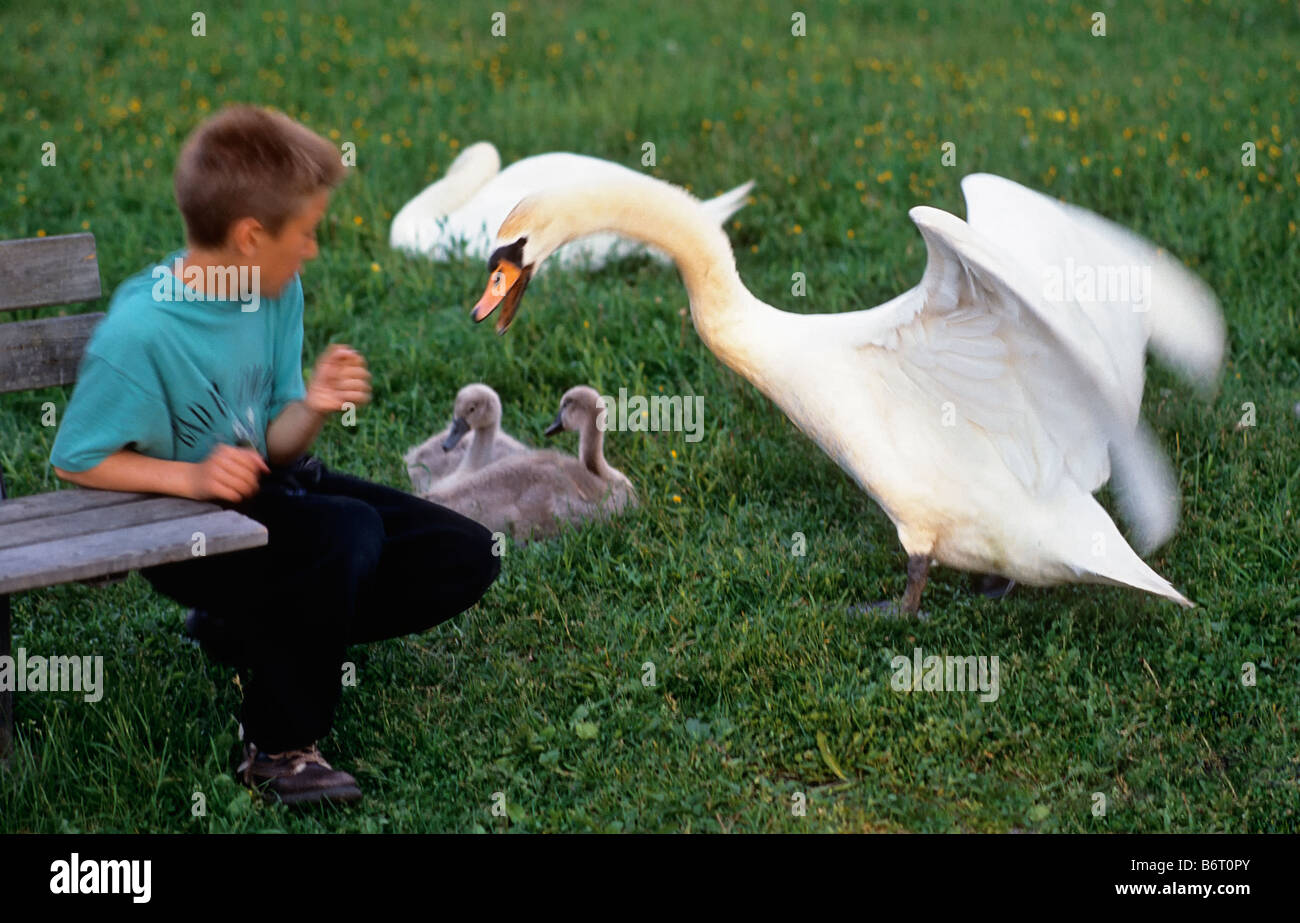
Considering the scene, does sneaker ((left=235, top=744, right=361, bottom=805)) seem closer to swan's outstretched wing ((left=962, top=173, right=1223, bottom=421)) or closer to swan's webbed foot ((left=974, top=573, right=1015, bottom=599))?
swan's webbed foot ((left=974, top=573, right=1015, bottom=599))

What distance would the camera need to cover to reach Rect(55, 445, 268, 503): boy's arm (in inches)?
133

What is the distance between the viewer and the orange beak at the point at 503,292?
4254 mm

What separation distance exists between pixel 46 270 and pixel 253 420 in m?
1.01

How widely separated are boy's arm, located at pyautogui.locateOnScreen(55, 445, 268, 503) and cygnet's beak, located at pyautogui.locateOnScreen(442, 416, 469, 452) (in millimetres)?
2406

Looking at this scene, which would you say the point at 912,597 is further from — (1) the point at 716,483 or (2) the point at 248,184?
(2) the point at 248,184

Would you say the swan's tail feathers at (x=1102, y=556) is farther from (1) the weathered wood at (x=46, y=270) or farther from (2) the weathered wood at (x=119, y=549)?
(1) the weathered wood at (x=46, y=270)

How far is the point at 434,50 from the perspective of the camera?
1095 centimetres

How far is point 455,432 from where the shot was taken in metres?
5.89

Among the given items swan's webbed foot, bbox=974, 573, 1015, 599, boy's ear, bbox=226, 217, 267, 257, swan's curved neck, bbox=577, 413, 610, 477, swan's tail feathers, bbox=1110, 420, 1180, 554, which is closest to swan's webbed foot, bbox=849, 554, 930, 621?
swan's webbed foot, bbox=974, 573, 1015, 599

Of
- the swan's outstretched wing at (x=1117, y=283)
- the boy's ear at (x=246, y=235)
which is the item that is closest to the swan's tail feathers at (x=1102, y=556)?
the swan's outstretched wing at (x=1117, y=283)

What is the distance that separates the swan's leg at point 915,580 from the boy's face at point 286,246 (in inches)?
85.1

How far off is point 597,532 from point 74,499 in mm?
2158

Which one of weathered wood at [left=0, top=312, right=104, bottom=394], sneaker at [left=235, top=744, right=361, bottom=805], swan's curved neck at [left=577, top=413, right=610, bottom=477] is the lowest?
sneaker at [left=235, top=744, right=361, bottom=805]
